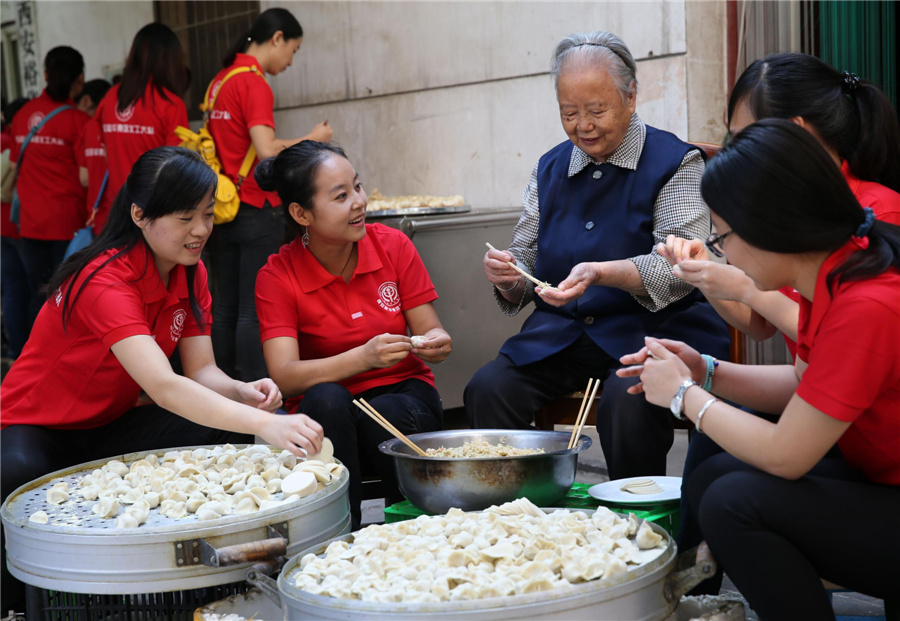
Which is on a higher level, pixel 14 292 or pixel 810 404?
pixel 810 404

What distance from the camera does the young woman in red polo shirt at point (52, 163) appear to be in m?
5.82

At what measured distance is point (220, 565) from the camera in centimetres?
175

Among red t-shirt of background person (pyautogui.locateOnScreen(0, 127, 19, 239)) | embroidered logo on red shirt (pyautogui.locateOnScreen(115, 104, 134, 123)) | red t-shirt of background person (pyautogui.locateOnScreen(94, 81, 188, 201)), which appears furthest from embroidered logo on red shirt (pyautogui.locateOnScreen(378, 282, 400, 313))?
red t-shirt of background person (pyautogui.locateOnScreen(0, 127, 19, 239))

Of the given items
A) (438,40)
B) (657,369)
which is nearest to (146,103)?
(438,40)

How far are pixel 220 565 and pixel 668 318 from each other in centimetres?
150

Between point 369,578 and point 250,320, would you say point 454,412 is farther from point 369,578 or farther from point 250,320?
point 369,578

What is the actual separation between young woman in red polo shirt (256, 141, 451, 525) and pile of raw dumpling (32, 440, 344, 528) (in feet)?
1.27

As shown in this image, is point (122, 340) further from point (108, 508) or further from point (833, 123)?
point (833, 123)

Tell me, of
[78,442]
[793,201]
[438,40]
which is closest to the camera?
[793,201]

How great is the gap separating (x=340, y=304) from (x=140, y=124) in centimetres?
237

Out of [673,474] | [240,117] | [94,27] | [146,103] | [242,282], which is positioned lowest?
[673,474]

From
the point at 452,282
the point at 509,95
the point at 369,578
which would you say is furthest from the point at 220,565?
the point at 509,95

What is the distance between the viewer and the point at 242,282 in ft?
15.2

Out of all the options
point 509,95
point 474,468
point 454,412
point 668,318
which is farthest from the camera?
point 509,95
